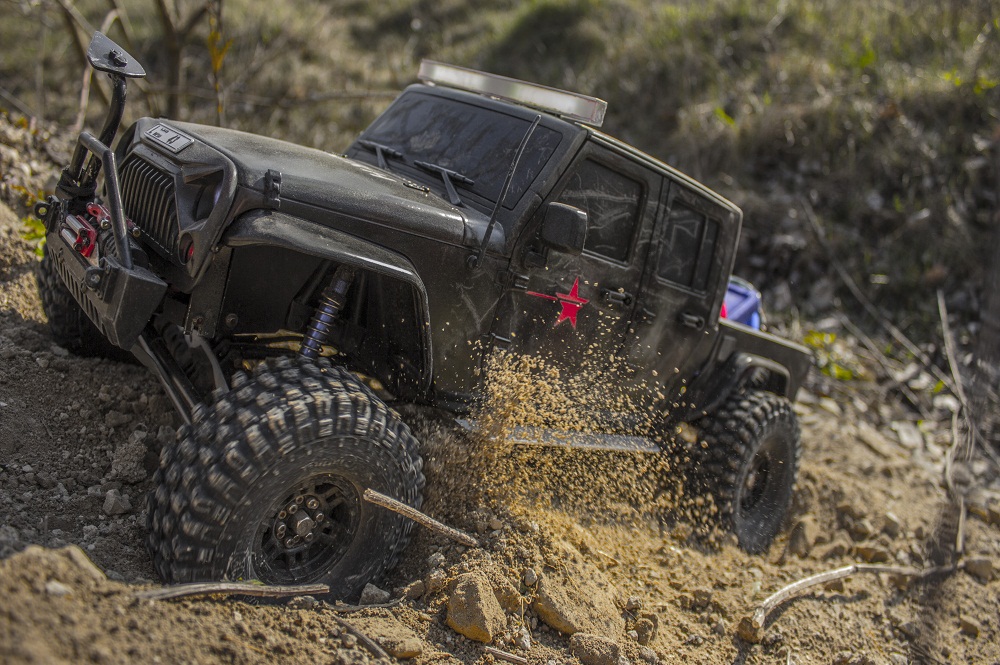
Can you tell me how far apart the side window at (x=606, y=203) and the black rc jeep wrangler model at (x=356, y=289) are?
0.6 inches

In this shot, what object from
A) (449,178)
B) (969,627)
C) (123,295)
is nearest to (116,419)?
(123,295)

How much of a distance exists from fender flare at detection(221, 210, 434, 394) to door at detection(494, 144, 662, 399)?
0.60 m

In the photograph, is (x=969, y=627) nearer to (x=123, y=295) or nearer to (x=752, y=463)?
(x=752, y=463)

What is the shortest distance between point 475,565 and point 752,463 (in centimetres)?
227

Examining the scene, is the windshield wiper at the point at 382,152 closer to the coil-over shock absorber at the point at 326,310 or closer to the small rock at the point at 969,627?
the coil-over shock absorber at the point at 326,310

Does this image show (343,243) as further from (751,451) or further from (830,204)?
(830,204)

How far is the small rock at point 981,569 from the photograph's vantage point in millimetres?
5191

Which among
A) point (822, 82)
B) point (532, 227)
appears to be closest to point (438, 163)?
point (532, 227)

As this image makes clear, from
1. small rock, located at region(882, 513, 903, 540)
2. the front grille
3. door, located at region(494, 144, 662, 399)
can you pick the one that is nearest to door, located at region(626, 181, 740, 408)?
door, located at region(494, 144, 662, 399)

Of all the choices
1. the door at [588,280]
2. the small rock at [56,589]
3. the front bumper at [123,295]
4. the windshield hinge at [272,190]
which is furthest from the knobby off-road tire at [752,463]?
the small rock at [56,589]

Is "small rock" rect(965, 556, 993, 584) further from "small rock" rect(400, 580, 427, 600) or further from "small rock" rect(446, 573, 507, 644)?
"small rock" rect(400, 580, 427, 600)

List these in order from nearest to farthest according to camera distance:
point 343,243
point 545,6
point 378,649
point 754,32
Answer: point 378,649
point 343,243
point 754,32
point 545,6

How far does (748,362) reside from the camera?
495 centimetres

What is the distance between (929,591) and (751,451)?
140 cm
